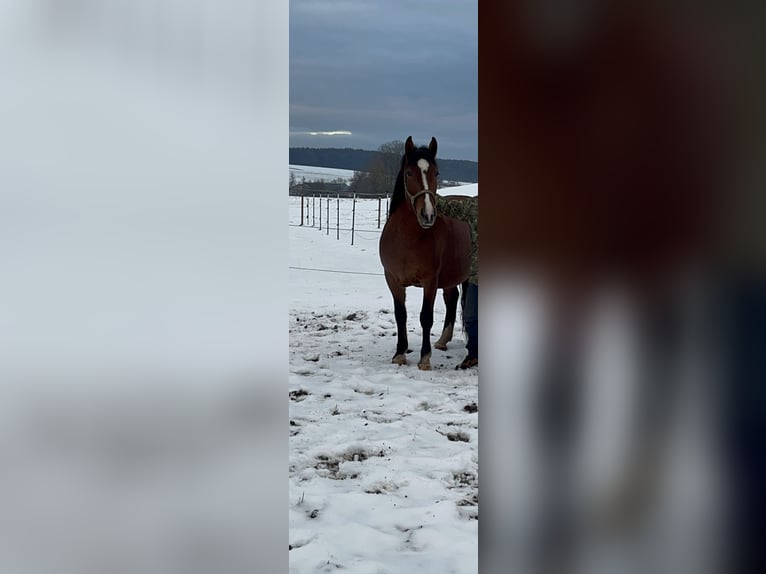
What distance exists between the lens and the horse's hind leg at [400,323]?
12.5 ft

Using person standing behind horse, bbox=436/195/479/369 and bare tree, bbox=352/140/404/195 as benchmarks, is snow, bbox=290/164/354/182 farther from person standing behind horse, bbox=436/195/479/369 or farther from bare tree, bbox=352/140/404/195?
person standing behind horse, bbox=436/195/479/369

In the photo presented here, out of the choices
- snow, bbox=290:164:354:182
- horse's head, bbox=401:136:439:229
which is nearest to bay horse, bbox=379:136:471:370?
horse's head, bbox=401:136:439:229

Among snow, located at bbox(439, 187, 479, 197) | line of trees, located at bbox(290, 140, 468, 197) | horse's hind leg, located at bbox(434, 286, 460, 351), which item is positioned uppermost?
line of trees, located at bbox(290, 140, 468, 197)

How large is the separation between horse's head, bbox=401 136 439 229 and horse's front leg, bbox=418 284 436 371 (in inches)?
16.2

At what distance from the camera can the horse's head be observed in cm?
374

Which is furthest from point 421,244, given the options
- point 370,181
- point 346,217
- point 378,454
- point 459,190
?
point 370,181

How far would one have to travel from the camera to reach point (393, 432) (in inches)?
101

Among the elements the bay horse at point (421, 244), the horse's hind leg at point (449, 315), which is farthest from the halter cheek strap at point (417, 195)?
the horse's hind leg at point (449, 315)
